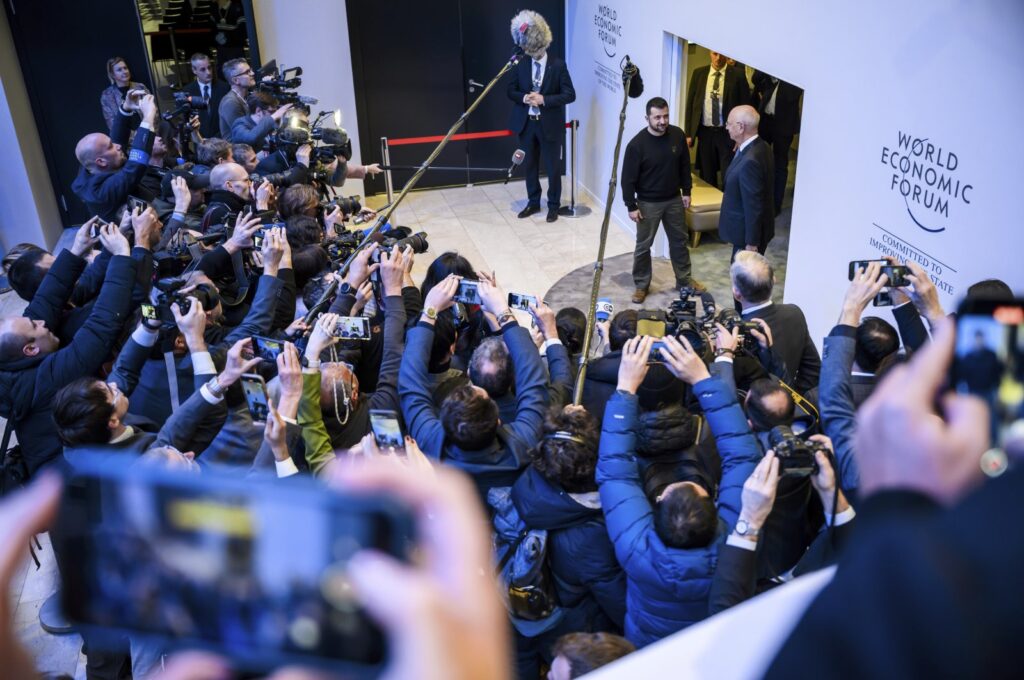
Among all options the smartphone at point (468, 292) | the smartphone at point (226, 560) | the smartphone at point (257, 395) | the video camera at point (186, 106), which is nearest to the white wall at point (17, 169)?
the video camera at point (186, 106)

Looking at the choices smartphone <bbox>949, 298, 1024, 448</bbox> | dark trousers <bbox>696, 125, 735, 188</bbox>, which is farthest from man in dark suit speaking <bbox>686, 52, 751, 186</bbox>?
smartphone <bbox>949, 298, 1024, 448</bbox>

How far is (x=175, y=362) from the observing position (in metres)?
3.65

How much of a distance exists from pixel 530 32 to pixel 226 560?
22.9 feet

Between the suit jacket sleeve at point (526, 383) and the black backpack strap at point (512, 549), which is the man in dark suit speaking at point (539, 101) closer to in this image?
the suit jacket sleeve at point (526, 383)

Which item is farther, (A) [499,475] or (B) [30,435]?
(B) [30,435]

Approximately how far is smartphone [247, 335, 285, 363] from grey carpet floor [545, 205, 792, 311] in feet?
10.8

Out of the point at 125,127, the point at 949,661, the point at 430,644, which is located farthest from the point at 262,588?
the point at 125,127

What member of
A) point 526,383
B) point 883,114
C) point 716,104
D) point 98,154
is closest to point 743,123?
point 883,114

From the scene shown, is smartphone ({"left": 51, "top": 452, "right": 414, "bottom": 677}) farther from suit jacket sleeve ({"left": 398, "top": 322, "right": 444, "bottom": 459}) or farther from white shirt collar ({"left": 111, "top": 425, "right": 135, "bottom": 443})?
white shirt collar ({"left": 111, "top": 425, "right": 135, "bottom": 443})

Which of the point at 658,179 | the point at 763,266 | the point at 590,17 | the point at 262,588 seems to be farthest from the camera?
the point at 590,17

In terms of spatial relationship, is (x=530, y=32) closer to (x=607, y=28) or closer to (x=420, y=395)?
(x=607, y=28)

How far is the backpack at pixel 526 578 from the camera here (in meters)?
2.69

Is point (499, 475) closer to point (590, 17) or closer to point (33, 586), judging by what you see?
point (33, 586)

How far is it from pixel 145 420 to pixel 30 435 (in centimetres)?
51
